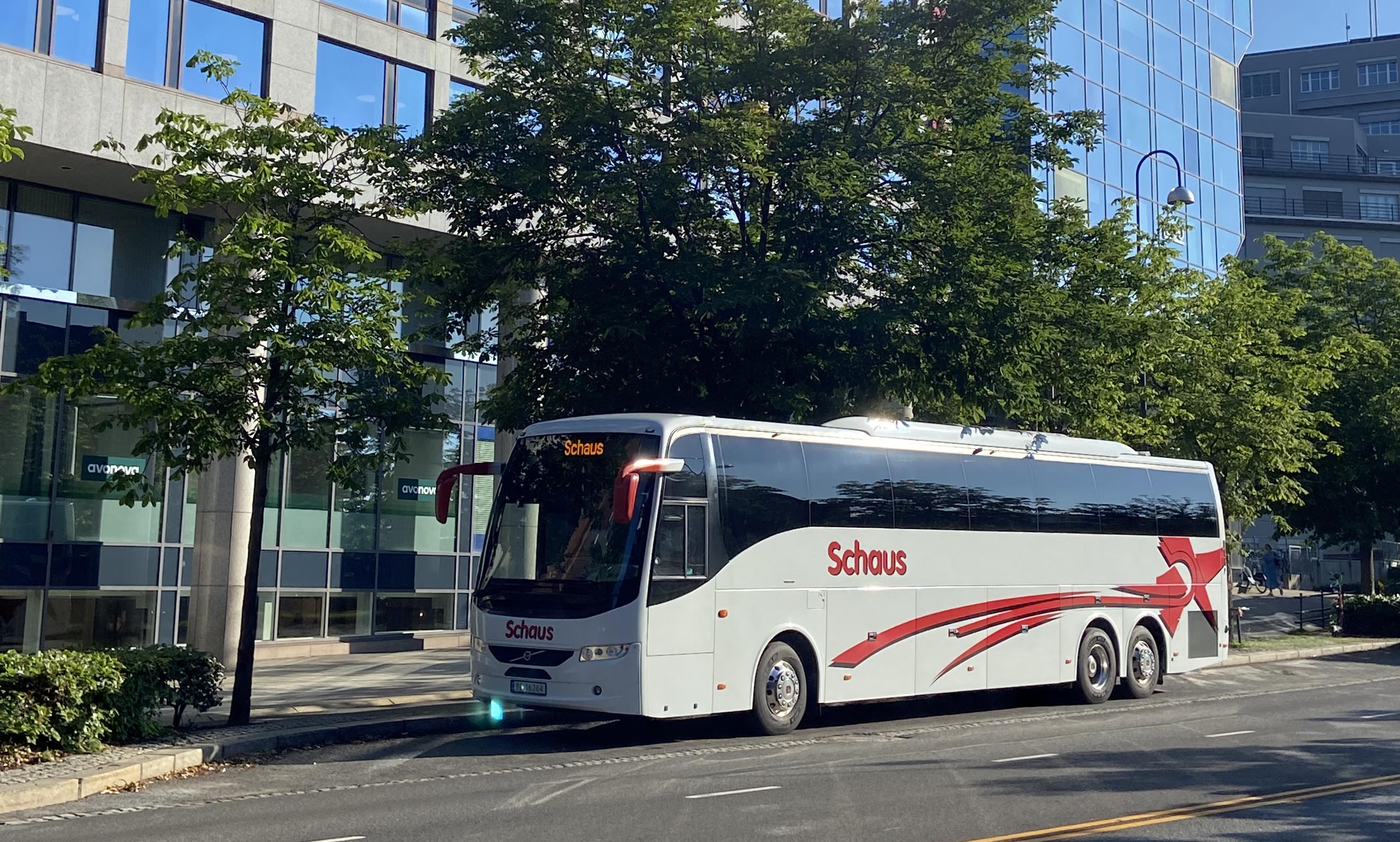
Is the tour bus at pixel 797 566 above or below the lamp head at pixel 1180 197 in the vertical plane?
below

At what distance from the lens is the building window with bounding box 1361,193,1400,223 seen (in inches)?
3440

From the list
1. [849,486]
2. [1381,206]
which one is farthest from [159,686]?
[1381,206]

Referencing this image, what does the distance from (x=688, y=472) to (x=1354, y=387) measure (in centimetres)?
2846

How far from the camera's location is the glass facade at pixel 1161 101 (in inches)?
1708

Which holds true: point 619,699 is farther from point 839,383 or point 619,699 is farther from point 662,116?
point 662,116

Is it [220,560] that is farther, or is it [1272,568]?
[1272,568]

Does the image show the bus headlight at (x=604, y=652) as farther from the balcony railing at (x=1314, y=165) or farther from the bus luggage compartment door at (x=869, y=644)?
the balcony railing at (x=1314, y=165)

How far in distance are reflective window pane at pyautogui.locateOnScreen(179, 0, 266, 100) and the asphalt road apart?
1249 centimetres

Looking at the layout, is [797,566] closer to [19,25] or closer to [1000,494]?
[1000,494]

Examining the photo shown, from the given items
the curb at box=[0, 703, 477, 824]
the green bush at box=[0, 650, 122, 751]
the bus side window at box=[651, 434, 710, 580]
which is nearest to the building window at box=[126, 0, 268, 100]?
the curb at box=[0, 703, 477, 824]

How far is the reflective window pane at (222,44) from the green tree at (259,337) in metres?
7.82

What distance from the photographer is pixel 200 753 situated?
512 inches

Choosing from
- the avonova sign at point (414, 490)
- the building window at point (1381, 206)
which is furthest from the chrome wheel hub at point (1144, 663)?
the building window at point (1381, 206)

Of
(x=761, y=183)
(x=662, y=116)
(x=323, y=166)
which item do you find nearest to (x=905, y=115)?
(x=761, y=183)
